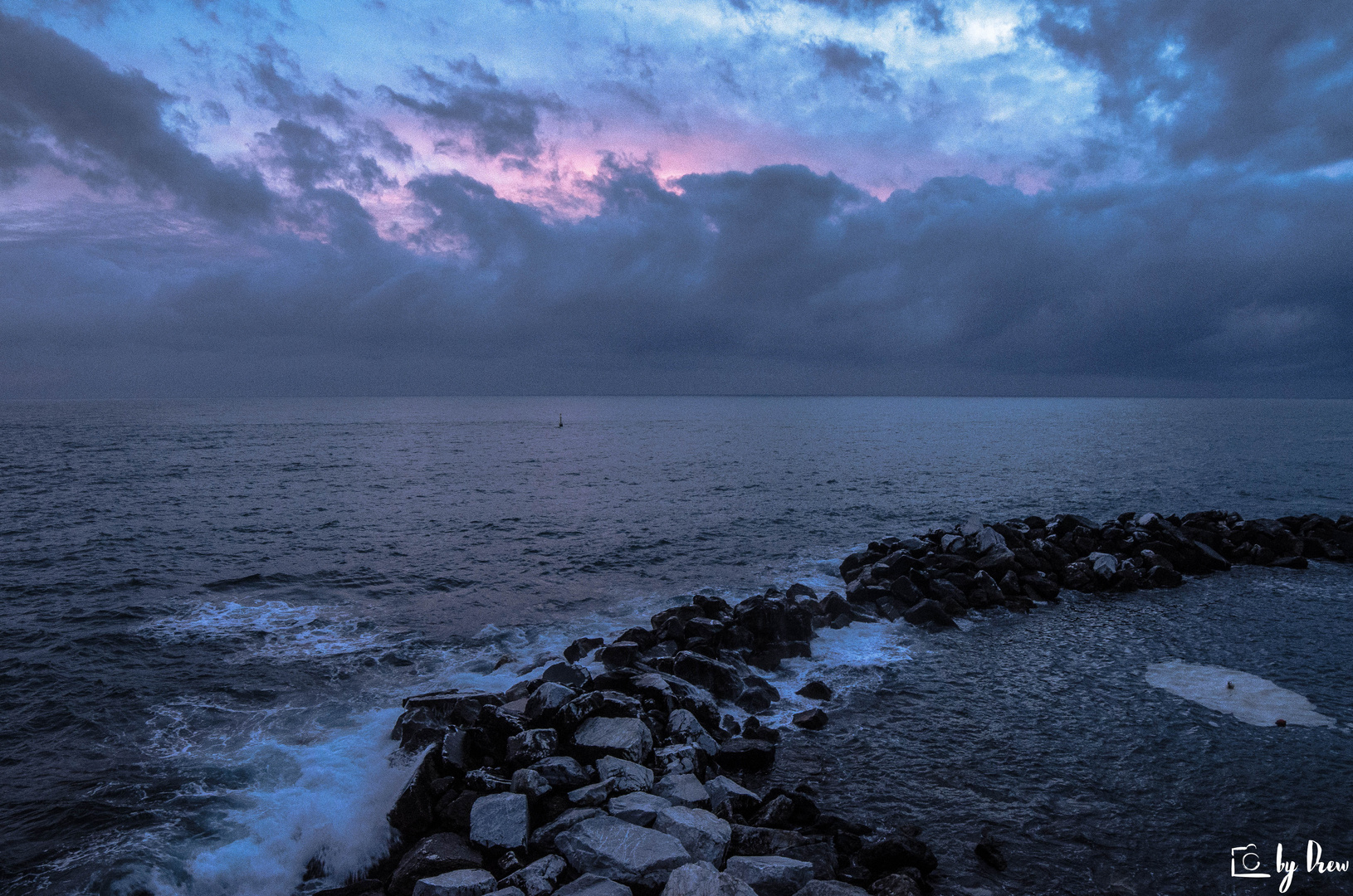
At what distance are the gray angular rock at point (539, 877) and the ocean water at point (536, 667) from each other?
2747 mm

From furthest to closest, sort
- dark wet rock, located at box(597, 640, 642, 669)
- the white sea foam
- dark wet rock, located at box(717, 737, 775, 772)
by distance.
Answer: the white sea foam → dark wet rock, located at box(597, 640, 642, 669) → dark wet rock, located at box(717, 737, 775, 772)

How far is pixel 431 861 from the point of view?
8742 millimetres

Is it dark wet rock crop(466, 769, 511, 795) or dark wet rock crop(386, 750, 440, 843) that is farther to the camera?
dark wet rock crop(466, 769, 511, 795)

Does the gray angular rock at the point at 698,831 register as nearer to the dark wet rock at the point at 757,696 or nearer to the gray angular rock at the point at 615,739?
the gray angular rock at the point at 615,739

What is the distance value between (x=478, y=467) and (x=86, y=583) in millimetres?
41210

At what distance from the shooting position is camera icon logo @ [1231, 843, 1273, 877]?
8.90m

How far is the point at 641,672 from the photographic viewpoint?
14344mm

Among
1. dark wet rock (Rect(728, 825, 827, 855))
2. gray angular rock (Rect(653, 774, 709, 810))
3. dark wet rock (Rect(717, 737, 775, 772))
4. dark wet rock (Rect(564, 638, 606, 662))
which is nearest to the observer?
dark wet rock (Rect(728, 825, 827, 855))

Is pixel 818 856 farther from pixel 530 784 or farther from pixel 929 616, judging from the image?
pixel 929 616

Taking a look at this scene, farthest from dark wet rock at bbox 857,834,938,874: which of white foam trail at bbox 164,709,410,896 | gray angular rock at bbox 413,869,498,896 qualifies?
white foam trail at bbox 164,709,410,896

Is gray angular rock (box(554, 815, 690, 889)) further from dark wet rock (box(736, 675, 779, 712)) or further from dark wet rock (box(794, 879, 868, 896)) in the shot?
dark wet rock (box(736, 675, 779, 712))

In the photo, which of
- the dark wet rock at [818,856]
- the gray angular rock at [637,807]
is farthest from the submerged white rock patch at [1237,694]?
the gray angular rock at [637,807]

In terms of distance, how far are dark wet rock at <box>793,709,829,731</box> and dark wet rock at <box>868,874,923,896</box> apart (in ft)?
15.8

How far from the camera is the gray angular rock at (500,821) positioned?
9.05 m
